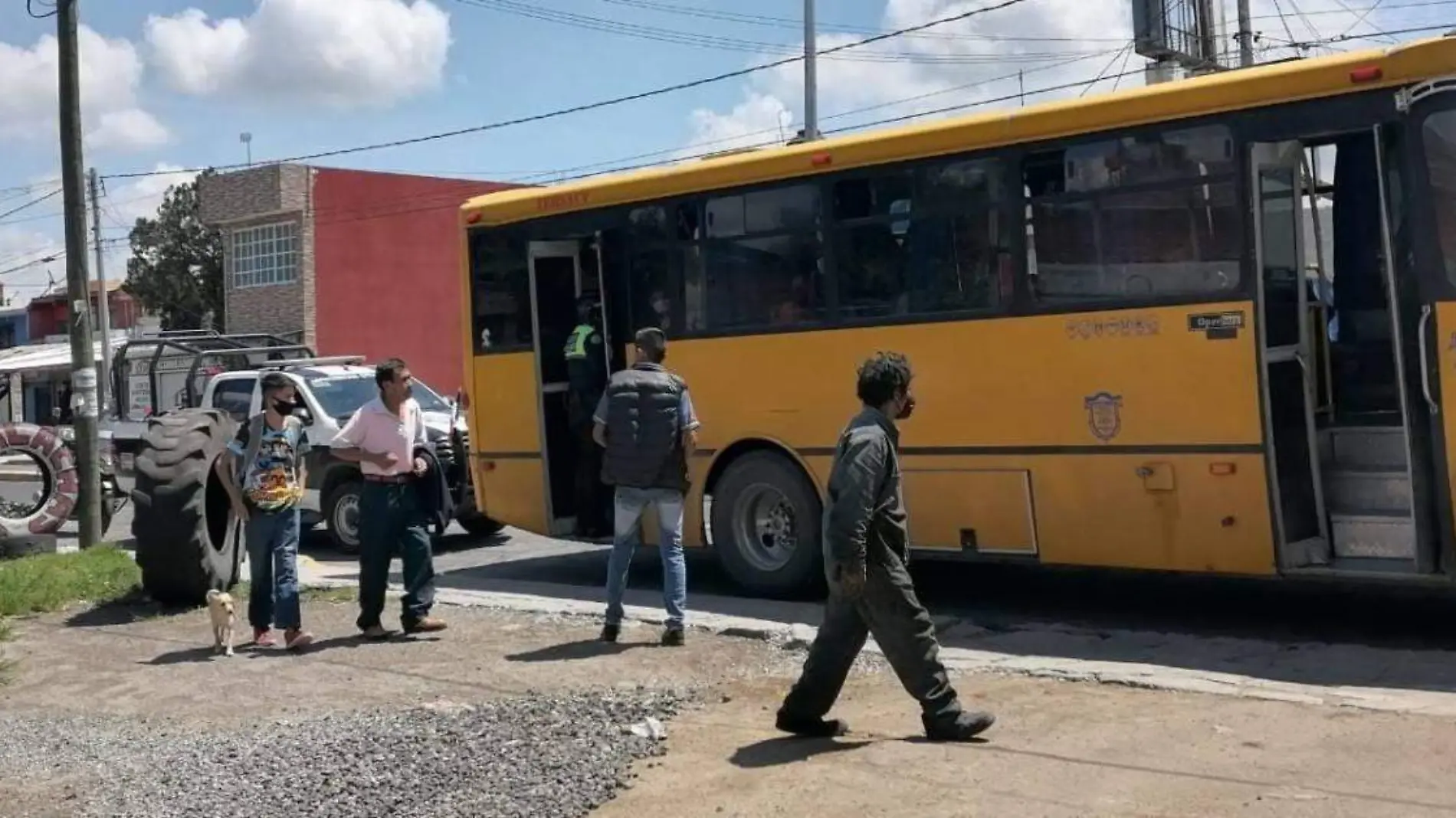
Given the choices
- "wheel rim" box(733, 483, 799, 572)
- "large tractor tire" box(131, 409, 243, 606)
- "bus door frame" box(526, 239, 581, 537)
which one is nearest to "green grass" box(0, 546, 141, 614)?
"large tractor tire" box(131, 409, 243, 606)

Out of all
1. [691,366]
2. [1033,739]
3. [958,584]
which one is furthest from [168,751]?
[958,584]

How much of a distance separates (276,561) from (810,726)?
4173 millimetres

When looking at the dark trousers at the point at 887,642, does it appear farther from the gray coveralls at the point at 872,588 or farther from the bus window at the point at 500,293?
the bus window at the point at 500,293

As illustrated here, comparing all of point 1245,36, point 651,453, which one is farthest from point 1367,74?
point 1245,36

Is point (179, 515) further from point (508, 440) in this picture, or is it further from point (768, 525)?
point (768, 525)

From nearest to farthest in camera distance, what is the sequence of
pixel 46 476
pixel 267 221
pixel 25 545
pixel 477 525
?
pixel 25 545 → pixel 46 476 → pixel 477 525 → pixel 267 221

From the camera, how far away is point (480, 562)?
14.4 metres

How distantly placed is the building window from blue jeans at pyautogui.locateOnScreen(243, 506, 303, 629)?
30.6 m

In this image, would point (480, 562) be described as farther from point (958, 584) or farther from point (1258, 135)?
point (1258, 135)

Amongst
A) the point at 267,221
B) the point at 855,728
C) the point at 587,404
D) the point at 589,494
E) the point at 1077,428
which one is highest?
the point at 267,221

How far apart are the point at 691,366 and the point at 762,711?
4.39 meters

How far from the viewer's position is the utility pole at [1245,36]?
73.6ft

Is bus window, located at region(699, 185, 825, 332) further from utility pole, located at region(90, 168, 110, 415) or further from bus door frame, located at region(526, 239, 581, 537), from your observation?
utility pole, located at region(90, 168, 110, 415)

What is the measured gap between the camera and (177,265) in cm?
5334
